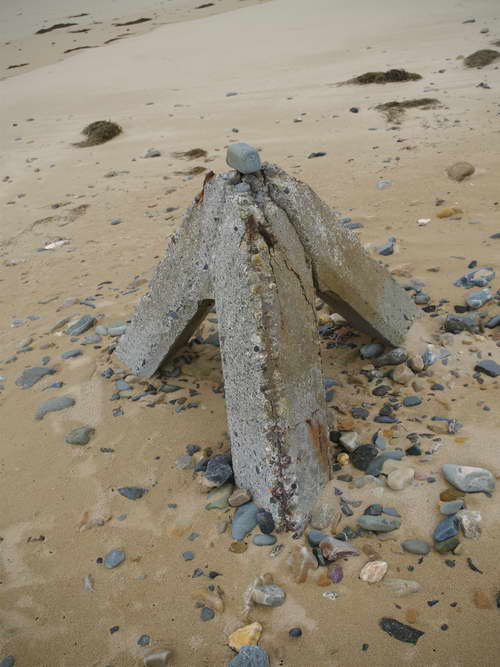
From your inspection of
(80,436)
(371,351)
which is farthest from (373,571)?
(80,436)

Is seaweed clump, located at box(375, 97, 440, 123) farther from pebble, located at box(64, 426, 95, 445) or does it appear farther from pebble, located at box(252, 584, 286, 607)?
pebble, located at box(252, 584, 286, 607)

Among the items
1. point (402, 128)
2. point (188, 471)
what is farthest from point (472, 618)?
point (402, 128)

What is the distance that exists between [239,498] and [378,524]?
1.79 ft

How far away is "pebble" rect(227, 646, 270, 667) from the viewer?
195 centimetres

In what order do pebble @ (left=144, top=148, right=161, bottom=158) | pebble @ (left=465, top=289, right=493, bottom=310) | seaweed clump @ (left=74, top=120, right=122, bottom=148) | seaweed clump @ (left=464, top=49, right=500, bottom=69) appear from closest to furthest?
pebble @ (left=465, top=289, right=493, bottom=310)
pebble @ (left=144, top=148, right=161, bottom=158)
seaweed clump @ (left=464, top=49, right=500, bottom=69)
seaweed clump @ (left=74, top=120, right=122, bottom=148)

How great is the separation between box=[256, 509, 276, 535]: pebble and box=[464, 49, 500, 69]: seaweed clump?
8062 mm

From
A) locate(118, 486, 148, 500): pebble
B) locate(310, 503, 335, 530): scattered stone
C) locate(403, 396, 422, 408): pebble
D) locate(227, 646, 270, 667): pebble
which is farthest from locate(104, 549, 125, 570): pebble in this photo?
locate(403, 396, 422, 408): pebble

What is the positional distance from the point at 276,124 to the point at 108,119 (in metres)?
3.03

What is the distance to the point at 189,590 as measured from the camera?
→ 7.39 feet

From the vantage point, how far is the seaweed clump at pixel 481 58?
8570mm

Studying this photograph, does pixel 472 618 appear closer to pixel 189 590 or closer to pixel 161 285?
pixel 189 590

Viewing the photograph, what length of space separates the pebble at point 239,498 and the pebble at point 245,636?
51cm

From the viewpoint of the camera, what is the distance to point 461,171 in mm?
5488

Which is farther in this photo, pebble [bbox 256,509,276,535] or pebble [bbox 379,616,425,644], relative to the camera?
pebble [bbox 256,509,276,535]
